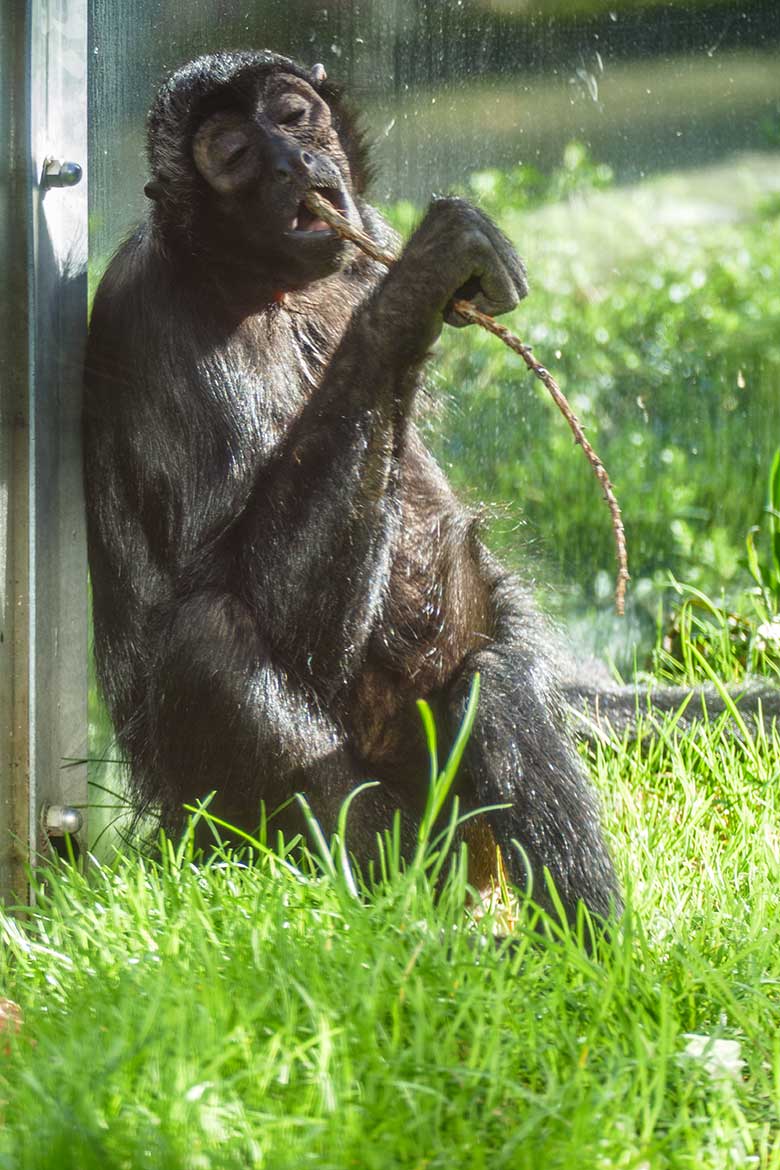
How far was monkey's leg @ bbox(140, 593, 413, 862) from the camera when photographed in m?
3.36

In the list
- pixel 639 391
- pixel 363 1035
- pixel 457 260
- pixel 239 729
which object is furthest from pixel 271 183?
pixel 639 391

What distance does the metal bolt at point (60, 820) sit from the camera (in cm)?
356

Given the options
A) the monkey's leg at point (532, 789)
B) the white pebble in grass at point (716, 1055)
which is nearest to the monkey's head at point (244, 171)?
the monkey's leg at point (532, 789)

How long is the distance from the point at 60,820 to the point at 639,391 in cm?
347

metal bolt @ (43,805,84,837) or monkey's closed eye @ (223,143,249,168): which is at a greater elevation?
monkey's closed eye @ (223,143,249,168)

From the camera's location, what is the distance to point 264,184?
3.42 m

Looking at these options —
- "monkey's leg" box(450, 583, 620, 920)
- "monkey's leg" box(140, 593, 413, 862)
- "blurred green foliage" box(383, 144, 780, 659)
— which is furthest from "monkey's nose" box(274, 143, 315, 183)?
"blurred green foliage" box(383, 144, 780, 659)

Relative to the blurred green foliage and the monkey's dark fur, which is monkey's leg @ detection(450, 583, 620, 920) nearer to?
the monkey's dark fur

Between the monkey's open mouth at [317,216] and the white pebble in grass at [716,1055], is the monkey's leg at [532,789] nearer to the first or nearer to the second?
the white pebble in grass at [716,1055]

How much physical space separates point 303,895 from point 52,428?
54.4 inches

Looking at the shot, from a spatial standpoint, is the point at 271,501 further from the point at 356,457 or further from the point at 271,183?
the point at 271,183

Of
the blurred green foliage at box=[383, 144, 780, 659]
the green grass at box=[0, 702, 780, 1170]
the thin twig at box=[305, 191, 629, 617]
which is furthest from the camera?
the blurred green foliage at box=[383, 144, 780, 659]

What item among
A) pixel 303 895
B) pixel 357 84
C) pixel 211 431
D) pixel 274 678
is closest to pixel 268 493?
pixel 211 431

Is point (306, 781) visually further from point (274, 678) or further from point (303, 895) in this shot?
point (303, 895)
